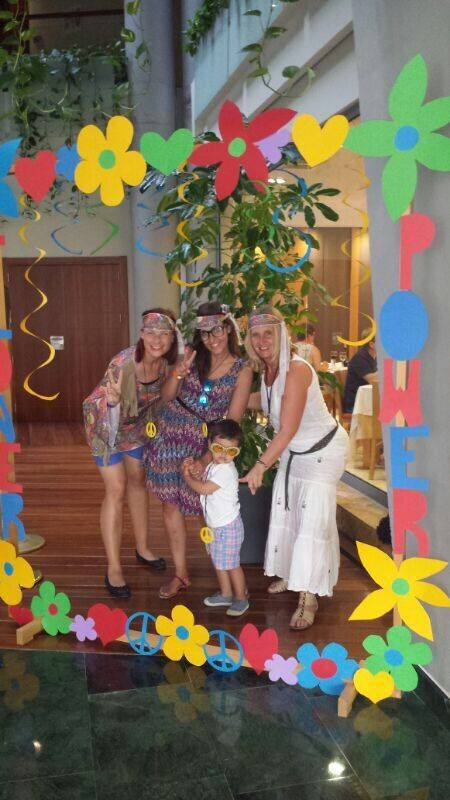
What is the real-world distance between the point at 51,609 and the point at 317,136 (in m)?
2.07

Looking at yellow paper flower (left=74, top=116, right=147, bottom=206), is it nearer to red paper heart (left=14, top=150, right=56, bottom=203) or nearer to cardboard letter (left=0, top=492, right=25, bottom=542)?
red paper heart (left=14, top=150, right=56, bottom=203)

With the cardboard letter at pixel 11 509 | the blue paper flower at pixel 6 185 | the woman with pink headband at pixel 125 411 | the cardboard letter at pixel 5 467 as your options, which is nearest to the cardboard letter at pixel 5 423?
the cardboard letter at pixel 5 467

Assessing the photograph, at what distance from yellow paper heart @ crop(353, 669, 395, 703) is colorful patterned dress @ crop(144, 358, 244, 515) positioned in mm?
1009

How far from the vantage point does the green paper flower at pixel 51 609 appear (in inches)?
107

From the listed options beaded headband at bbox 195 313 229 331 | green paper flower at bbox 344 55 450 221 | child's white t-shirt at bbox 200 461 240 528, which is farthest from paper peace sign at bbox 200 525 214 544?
green paper flower at bbox 344 55 450 221

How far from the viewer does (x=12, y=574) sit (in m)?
2.73

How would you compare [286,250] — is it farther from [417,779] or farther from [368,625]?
[417,779]

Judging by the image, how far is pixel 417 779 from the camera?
77.5 inches

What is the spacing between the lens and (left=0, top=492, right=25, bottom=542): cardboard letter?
2.68 metres

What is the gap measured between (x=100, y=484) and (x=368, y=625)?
290 cm

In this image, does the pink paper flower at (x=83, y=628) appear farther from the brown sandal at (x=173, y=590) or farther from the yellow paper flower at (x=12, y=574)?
the brown sandal at (x=173, y=590)

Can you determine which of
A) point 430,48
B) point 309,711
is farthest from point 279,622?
point 430,48

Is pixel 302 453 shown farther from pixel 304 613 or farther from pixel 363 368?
pixel 363 368

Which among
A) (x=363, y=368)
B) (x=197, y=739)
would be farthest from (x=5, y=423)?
(x=363, y=368)
